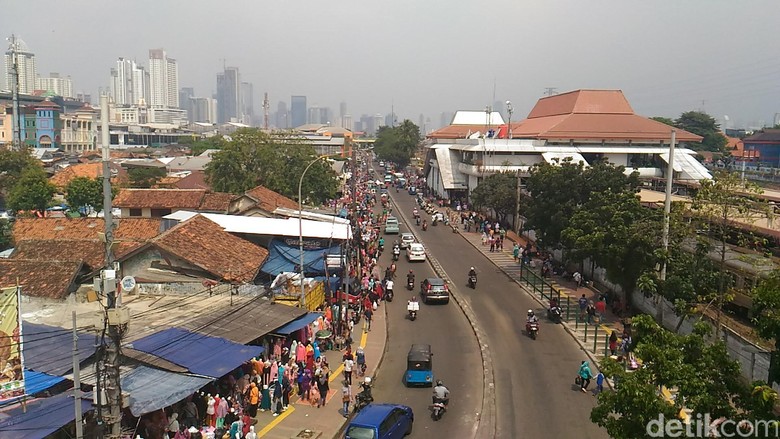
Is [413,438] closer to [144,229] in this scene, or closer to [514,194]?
[144,229]

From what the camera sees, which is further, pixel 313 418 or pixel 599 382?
pixel 599 382

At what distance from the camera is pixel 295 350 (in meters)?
21.0

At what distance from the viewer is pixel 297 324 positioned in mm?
21594

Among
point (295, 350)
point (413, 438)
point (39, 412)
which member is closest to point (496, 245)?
point (295, 350)

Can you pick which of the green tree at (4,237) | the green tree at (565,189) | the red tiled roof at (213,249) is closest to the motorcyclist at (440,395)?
the red tiled roof at (213,249)

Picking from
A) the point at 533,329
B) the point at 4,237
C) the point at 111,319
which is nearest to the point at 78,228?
the point at 4,237

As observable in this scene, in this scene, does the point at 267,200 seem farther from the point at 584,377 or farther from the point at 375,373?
the point at 584,377

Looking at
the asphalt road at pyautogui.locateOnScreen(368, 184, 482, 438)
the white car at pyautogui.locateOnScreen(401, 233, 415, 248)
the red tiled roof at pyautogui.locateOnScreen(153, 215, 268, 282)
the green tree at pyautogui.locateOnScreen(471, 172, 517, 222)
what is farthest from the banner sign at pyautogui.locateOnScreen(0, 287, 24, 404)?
the green tree at pyautogui.locateOnScreen(471, 172, 517, 222)

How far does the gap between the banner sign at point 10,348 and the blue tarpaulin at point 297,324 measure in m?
8.23

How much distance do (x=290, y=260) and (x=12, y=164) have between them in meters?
44.0

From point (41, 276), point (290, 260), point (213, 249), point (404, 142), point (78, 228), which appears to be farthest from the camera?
point (404, 142)

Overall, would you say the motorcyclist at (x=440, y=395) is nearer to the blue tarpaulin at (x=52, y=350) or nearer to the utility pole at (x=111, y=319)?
the blue tarpaulin at (x=52, y=350)

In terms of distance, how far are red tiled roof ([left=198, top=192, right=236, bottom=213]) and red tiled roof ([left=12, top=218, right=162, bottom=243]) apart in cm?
302

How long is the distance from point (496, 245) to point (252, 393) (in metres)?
29.7
